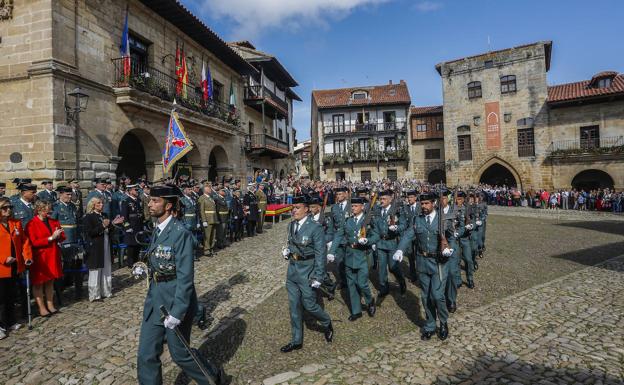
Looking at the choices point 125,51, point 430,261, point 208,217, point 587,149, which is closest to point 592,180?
point 587,149

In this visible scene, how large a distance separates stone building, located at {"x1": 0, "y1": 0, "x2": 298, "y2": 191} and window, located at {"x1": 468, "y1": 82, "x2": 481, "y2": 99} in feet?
81.4

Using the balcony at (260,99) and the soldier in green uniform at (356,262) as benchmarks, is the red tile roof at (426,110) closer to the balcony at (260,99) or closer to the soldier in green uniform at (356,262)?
the balcony at (260,99)

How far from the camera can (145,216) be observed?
31.2ft

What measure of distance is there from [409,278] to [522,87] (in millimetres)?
30265

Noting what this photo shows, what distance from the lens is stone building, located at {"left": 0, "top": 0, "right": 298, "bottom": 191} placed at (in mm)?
10031

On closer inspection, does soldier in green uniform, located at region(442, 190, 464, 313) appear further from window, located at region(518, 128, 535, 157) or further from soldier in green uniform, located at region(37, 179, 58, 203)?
window, located at region(518, 128, 535, 157)

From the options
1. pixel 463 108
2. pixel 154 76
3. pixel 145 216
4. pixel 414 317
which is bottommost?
pixel 414 317

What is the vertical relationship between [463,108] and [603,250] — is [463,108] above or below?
above

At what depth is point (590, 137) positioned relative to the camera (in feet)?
92.9

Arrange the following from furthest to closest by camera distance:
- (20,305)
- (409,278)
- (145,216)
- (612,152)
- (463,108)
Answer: (463,108), (612,152), (145,216), (409,278), (20,305)

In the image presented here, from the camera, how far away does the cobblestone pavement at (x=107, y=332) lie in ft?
12.8

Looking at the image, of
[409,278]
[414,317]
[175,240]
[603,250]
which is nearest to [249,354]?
[175,240]

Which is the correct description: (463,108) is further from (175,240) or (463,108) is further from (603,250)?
(175,240)

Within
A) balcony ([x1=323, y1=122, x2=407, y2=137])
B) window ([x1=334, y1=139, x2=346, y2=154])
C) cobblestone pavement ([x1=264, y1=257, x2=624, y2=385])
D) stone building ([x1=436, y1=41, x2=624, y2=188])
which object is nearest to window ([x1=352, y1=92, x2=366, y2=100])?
balcony ([x1=323, y1=122, x2=407, y2=137])
